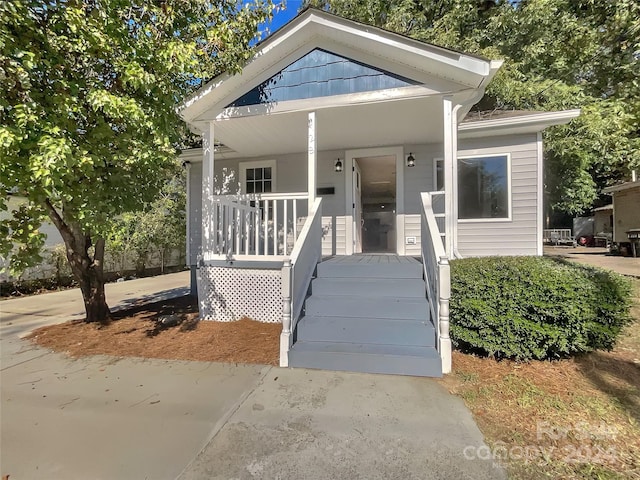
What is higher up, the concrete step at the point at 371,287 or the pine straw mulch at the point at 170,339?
the concrete step at the point at 371,287

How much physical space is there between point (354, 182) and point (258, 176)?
240 cm

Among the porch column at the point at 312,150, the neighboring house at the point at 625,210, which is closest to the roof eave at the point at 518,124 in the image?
the porch column at the point at 312,150

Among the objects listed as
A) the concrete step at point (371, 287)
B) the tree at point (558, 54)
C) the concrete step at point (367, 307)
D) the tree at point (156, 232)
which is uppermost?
the tree at point (558, 54)

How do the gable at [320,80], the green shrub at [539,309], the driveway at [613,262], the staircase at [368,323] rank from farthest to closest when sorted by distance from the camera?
the driveway at [613,262]
the gable at [320,80]
the staircase at [368,323]
the green shrub at [539,309]

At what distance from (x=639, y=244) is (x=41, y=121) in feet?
65.9

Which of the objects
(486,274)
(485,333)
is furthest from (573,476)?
(486,274)

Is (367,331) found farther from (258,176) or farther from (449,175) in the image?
(258,176)

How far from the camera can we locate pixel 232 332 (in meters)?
4.89

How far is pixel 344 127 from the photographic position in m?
6.14

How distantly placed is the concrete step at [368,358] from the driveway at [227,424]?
0.10m

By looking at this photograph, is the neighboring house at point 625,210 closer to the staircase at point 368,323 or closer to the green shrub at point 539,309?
the green shrub at point 539,309

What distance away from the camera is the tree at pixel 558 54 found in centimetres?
798

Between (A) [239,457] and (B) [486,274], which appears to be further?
(B) [486,274]

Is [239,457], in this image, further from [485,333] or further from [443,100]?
[443,100]
